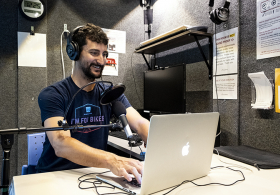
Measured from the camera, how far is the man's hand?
730 millimetres

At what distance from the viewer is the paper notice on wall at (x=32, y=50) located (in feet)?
6.43

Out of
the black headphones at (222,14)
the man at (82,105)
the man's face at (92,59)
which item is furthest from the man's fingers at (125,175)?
the black headphones at (222,14)

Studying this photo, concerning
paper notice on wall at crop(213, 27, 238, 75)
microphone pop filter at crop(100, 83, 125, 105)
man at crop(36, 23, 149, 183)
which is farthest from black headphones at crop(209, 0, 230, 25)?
microphone pop filter at crop(100, 83, 125, 105)

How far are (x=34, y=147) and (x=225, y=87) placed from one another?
1.28 metres

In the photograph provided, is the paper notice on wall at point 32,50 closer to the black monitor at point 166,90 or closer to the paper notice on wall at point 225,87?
the black monitor at point 166,90

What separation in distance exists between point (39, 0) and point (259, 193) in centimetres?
219

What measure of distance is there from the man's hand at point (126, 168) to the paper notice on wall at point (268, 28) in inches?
39.3

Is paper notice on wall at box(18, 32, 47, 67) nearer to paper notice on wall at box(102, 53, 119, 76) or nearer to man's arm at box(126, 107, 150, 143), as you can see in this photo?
paper notice on wall at box(102, 53, 119, 76)

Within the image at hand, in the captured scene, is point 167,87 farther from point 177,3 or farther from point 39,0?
point 39,0

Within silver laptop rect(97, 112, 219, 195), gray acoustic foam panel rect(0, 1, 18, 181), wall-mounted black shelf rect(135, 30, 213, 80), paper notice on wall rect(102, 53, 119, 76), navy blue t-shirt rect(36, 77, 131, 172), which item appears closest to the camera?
silver laptop rect(97, 112, 219, 195)

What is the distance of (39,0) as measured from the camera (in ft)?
6.59

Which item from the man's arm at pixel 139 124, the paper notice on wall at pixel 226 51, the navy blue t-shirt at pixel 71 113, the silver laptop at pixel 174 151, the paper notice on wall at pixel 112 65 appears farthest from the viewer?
the paper notice on wall at pixel 112 65

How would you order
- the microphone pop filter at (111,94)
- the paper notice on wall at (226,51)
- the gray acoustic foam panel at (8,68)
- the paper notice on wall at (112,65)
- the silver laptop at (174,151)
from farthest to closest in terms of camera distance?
1. the paper notice on wall at (112,65)
2. the gray acoustic foam panel at (8,68)
3. the paper notice on wall at (226,51)
4. the microphone pop filter at (111,94)
5. the silver laptop at (174,151)

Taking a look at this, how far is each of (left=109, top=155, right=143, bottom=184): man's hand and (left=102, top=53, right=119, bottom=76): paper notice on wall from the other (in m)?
1.58
